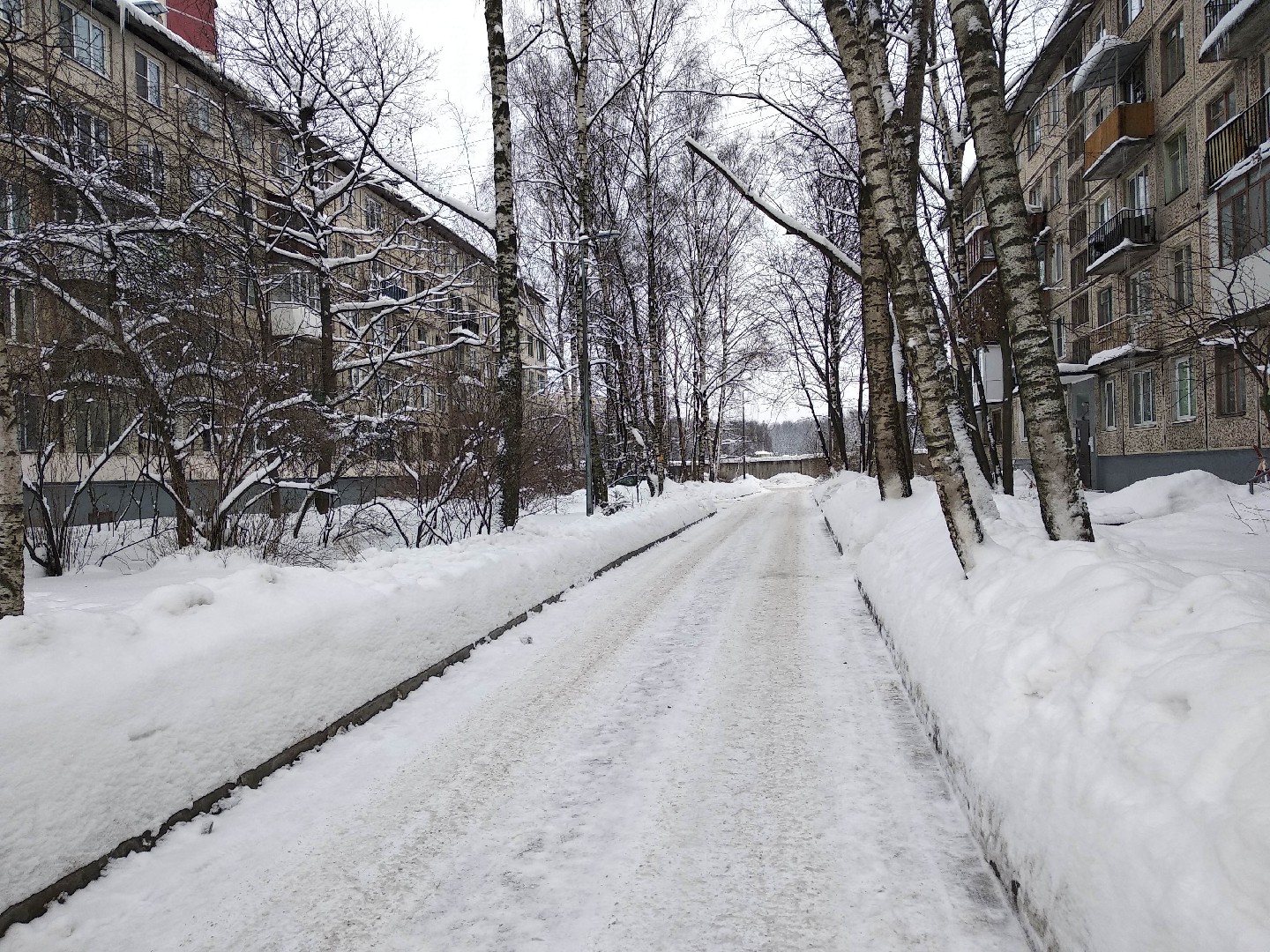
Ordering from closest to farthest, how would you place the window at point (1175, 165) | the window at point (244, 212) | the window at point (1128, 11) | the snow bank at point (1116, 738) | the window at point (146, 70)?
the snow bank at point (1116, 738)
the window at point (244, 212)
the window at point (1175, 165)
the window at point (1128, 11)
the window at point (146, 70)

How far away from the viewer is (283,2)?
54.0 ft

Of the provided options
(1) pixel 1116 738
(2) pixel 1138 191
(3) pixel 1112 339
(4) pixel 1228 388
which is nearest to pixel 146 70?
(1) pixel 1116 738

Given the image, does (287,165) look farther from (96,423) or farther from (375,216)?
(96,423)

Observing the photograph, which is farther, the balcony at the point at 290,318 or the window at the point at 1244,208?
the balcony at the point at 290,318

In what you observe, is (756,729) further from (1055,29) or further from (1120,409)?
(1055,29)

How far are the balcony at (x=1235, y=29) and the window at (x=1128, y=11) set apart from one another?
5667 mm

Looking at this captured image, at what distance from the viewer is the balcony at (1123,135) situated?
20.7 m

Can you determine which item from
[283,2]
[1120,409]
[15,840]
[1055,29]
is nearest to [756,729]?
[15,840]

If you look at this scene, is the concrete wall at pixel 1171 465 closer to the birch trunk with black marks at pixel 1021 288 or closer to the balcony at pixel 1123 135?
the balcony at pixel 1123 135

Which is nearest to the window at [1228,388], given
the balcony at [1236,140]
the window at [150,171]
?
the balcony at [1236,140]

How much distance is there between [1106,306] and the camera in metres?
25.2

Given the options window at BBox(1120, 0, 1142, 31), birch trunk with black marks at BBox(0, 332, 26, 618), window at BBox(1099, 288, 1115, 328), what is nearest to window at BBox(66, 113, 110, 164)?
birch trunk with black marks at BBox(0, 332, 26, 618)

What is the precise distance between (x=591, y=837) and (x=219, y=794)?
1.84 meters

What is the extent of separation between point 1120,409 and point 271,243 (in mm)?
24006
